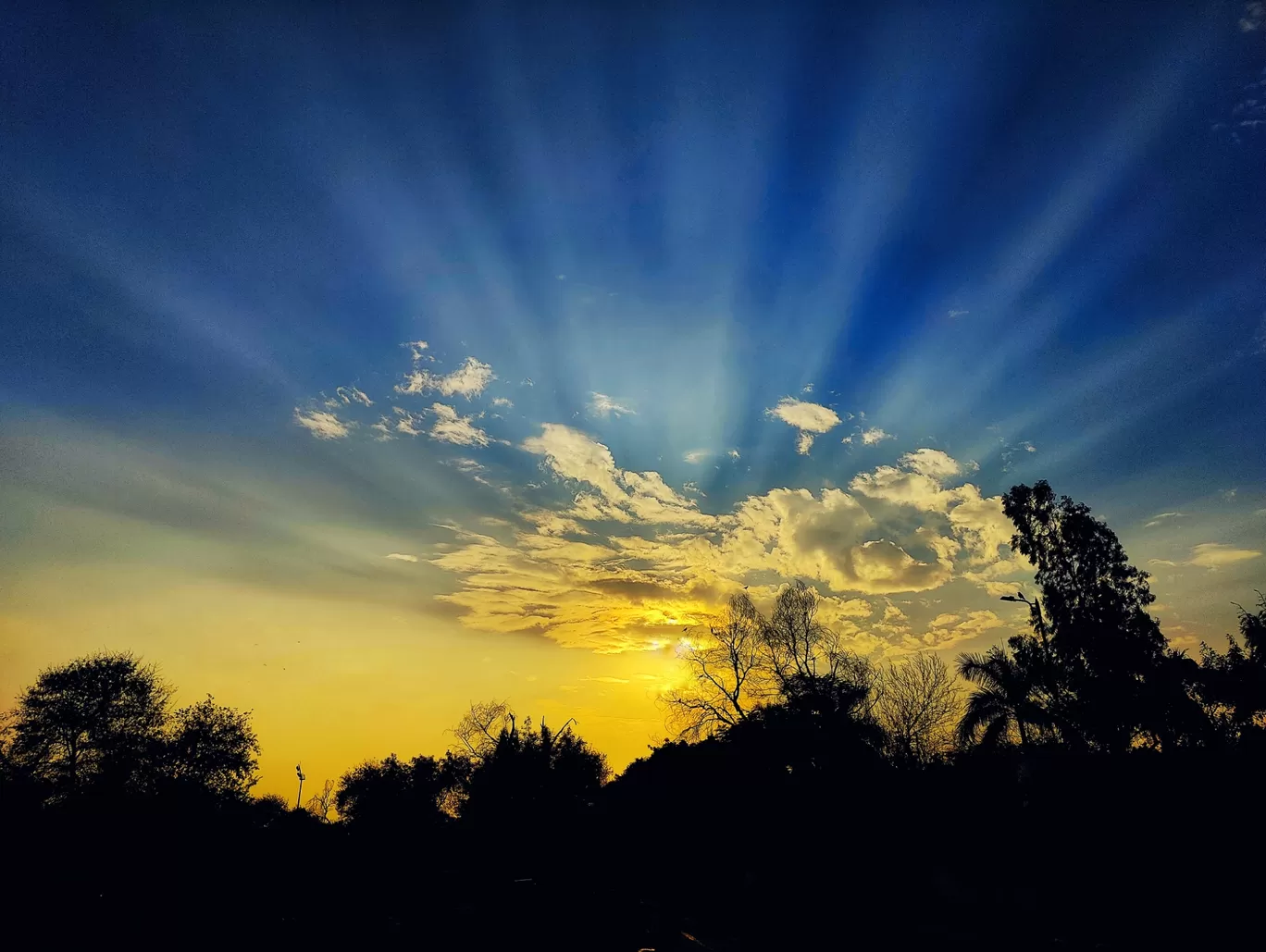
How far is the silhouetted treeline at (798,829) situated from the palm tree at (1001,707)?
131 millimetres

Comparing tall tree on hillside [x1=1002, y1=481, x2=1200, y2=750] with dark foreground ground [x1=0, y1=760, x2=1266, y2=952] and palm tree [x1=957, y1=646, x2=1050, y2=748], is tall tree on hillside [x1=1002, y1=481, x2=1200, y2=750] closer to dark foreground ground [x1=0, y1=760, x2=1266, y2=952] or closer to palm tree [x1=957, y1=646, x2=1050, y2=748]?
palm tree [x1=957, y1=646, x2=1050, y2=748]

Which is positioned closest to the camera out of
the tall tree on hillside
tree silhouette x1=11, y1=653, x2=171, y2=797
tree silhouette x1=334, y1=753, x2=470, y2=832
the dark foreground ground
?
the dark foreground ground

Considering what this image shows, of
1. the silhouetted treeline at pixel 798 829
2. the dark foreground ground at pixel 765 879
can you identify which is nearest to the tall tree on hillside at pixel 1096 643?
the silhouetted treeline at pixel 798 829

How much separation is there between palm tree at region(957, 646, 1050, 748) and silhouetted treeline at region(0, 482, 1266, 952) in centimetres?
13

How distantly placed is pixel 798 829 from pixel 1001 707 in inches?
725

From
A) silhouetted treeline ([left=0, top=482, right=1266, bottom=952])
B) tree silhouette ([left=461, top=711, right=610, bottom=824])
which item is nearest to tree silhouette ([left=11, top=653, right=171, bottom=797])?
silhouetted treeline ([left=0, top=482, right=1266, bottom=952])

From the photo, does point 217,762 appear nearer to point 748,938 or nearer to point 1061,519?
point 748,938

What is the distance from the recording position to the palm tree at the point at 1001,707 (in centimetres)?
3133

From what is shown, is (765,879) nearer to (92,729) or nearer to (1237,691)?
(1237,691)

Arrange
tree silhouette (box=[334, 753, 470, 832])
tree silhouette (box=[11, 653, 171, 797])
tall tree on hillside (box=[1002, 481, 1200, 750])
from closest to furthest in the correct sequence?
1. tall tree on hillside (box=[1002, 481, 1200, 750])
2. tree silhouette (box=[11, 653, 171, 797])
3. tree silhouette (box=[334, 753, 470, 832])

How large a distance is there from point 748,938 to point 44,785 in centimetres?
5344

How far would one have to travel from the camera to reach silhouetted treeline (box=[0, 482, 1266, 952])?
14984 millimetres

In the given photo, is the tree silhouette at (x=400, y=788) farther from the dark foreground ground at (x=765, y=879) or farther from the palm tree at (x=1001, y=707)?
the palm tree at (x=1001, y=707)

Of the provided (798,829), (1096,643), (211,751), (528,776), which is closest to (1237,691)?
(1096,643)
